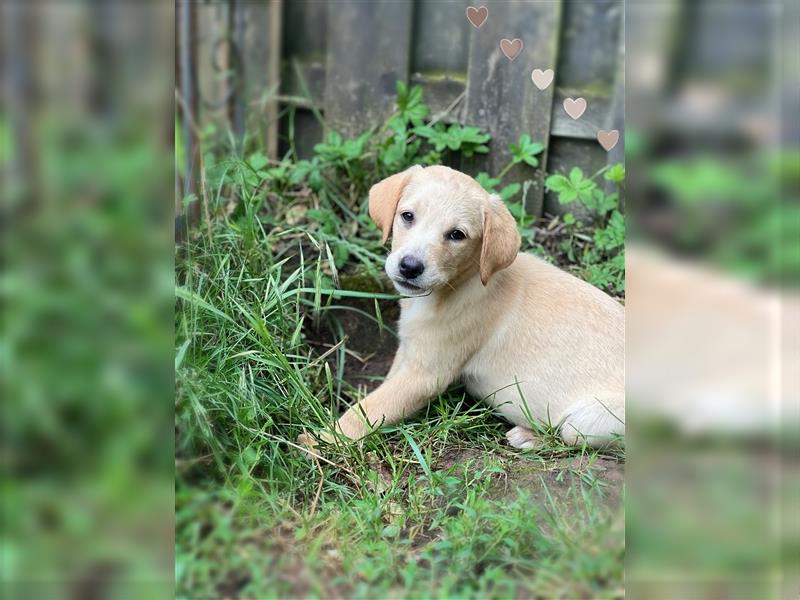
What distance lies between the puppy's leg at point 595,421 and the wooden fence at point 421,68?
1726 mm

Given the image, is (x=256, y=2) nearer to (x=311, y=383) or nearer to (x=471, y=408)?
(x=311, y=383)

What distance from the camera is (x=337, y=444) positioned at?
3.46m

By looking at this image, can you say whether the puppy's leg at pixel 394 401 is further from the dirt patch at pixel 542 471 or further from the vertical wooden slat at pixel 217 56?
the vertical wooden slat at pixel 217 56

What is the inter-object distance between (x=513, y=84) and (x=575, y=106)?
1.83 ft

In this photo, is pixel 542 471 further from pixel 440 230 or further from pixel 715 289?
pixel 715 289

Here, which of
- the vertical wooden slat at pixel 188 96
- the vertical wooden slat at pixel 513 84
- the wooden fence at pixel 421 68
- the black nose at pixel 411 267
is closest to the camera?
the vertical wooden slat at pixel 188 96

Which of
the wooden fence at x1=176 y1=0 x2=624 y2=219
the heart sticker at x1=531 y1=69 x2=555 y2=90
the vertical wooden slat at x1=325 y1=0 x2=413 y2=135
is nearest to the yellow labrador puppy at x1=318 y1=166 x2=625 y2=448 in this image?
the heart sticker at x1=531 y1=69 x2=555 y2=90

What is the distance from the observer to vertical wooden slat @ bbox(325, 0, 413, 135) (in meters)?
5.18

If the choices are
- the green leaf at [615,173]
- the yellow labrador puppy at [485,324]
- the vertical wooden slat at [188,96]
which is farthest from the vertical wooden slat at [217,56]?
the green leaf at [615,173]

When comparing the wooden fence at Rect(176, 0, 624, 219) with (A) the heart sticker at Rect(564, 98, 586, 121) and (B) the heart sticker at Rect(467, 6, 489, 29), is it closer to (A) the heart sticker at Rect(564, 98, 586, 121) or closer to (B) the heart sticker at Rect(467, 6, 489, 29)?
(A) the heart sticker at Rect(564, 98, 586, 121)

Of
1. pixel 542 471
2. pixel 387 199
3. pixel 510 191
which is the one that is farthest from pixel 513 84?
pixel 542 471

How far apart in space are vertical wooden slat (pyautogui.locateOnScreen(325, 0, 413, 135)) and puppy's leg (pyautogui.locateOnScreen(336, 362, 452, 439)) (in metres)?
2.14

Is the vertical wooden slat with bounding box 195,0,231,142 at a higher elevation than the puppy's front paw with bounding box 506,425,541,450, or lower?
higher

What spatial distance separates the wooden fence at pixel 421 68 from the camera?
4.59 m
